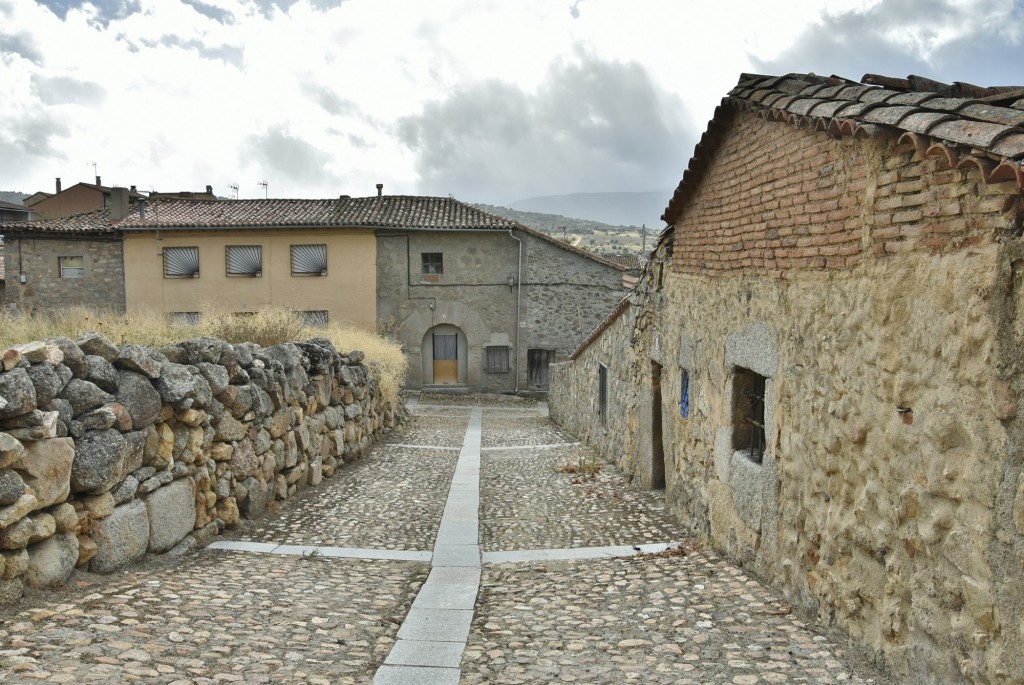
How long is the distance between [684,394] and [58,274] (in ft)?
80.0

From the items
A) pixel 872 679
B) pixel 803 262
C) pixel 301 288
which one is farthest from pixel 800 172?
pixel 301 288

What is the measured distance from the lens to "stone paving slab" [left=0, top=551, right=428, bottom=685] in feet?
11.3

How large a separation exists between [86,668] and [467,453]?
910 cm

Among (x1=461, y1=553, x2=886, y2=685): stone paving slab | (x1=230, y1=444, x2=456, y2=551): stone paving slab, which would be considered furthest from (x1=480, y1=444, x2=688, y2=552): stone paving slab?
(x1=461, y1=553, x2=886, y2=685): stone paving slab

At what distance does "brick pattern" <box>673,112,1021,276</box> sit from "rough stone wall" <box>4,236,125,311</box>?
2346cm

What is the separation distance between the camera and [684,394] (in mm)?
7371

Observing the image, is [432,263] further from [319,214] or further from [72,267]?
[72,267]

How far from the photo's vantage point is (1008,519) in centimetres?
276

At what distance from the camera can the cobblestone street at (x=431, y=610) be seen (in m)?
3.71

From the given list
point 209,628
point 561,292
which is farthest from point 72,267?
point 209,628

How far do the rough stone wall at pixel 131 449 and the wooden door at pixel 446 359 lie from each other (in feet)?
52.7

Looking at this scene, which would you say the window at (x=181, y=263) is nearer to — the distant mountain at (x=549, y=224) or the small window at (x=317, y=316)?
the small window at (x=317, y=316)

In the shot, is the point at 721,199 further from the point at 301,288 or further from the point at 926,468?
the point at 301,288

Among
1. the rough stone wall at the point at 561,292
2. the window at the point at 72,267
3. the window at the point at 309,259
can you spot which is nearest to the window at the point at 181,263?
the window at the point at 72,267
